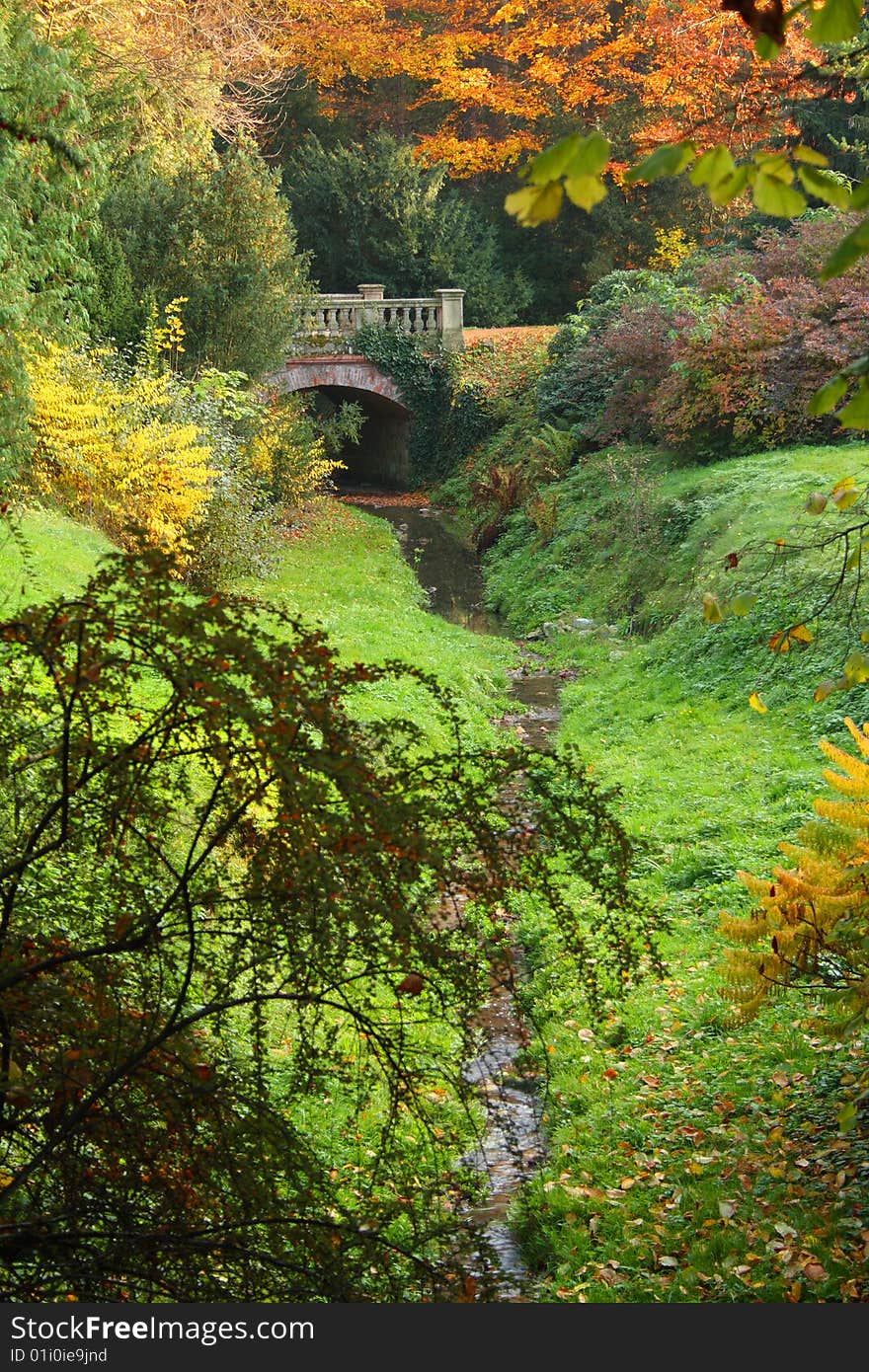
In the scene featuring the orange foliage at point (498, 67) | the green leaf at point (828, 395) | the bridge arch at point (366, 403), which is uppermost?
the orange foliage at point (498, 67)

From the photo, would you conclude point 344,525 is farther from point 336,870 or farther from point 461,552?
point 336,870

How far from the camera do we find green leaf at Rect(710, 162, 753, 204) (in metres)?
2.58

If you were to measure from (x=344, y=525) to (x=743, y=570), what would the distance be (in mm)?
11359

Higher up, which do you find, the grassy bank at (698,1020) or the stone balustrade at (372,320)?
the stone balustrade at (372,320)

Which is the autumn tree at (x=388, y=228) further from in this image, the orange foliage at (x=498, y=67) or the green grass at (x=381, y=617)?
the green grass at (x=381, y=617)

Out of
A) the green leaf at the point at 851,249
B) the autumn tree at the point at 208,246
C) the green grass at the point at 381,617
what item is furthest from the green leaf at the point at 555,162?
the autumn tree at the point at 208,246

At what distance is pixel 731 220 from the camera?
1143 inches

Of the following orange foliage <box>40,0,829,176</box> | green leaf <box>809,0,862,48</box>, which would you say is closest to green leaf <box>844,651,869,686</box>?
green leaf <box>809,0,862,48</box>

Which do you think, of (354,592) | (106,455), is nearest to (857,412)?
(106,455)

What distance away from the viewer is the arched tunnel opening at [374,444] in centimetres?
3136

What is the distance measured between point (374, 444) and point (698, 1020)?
27566 mm

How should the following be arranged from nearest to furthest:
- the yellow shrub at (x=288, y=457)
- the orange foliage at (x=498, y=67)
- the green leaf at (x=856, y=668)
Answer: the green leaf at (x=856, y=668) < the yellow shrub at (x=288, y=457) < the orange foliage at (x=498, y=67)

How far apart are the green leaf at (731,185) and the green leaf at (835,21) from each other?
27cm

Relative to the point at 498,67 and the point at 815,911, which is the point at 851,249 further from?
the point at 498,67
